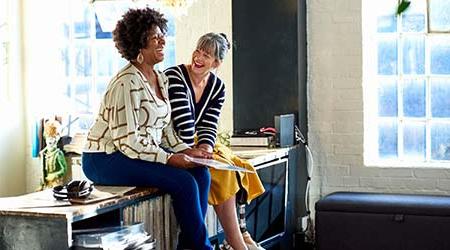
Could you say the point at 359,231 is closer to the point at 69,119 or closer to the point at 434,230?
Result: the point at 434,230

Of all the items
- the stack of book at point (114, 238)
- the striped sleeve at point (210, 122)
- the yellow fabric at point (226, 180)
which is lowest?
the stack of book at point (114, 238)

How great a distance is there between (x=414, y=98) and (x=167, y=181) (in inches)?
104

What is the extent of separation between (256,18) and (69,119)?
1857mm

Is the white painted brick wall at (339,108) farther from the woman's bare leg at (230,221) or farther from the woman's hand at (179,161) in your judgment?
the woman's hand at (179,161)

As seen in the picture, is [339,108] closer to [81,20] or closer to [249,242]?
[249,242]

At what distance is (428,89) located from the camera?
5.42 meters

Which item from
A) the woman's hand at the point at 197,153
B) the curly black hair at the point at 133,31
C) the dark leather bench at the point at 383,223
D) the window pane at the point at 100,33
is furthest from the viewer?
the window pane at the point at 100,33

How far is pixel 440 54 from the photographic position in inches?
212

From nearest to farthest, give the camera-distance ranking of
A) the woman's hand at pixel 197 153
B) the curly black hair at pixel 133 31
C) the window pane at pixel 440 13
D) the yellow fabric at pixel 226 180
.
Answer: the curly black hair at pixel 133 31
the woman's hand at pixel 197 153
the yellow fabric at pixel 226 180
the window pane at pixel 440 13

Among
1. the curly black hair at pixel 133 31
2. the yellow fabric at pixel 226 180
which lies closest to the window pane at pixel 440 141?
the yellow fabric at pixel 226 180

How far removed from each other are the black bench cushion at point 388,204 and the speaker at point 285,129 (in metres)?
0.46

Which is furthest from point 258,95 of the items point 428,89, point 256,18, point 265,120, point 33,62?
point 33,62

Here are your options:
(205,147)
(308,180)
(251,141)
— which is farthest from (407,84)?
(205,147)

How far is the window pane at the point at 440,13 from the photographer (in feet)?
17.5
